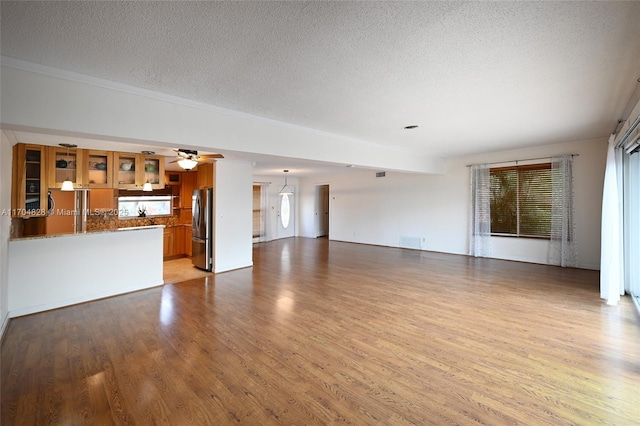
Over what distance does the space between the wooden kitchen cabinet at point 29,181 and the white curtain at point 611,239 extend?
8354mm

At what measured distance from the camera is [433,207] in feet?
26.6

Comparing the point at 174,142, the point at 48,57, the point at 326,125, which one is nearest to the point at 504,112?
the point at 326,125

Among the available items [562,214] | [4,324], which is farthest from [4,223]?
[562,214]

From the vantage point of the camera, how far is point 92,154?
4.78 meters

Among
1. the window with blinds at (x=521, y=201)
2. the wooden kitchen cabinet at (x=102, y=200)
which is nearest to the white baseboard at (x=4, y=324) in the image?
the wooden kitchen cabinet at (x=102, y=200)

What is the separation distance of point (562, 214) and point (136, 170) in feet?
27.8

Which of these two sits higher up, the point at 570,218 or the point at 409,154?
the point at 409,154

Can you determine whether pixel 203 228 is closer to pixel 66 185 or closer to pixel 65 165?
pixel 66 185

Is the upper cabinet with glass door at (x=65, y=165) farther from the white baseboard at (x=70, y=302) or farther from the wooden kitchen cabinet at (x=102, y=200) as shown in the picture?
the white baseboard at (x=70, y=302)

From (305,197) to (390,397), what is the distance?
10028mm

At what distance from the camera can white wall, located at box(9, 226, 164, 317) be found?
363 cm

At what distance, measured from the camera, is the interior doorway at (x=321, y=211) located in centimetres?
1179

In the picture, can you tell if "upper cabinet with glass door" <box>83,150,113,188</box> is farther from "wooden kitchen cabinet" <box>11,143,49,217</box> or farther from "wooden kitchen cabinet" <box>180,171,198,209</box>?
"wooden kitchen cabinet" <box>180,171,198,209</box>

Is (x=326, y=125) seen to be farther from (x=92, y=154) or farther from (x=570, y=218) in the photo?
(x=570, y=218)
